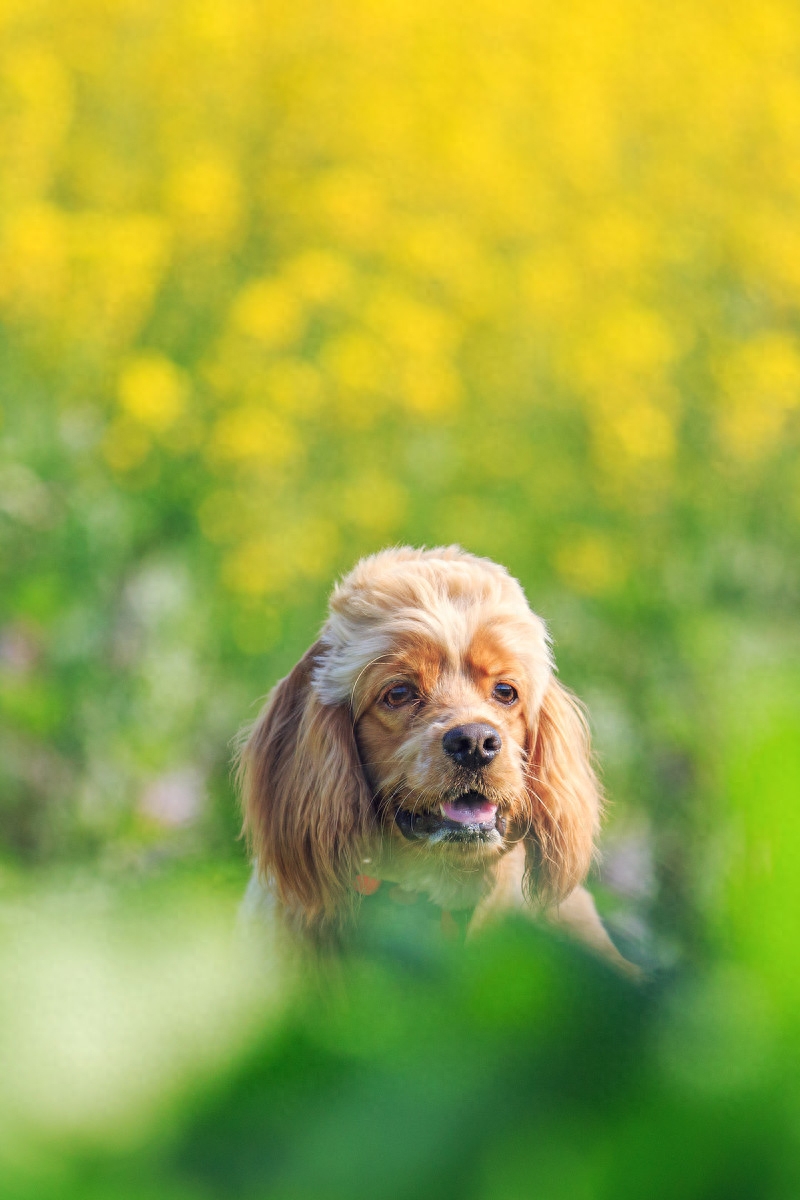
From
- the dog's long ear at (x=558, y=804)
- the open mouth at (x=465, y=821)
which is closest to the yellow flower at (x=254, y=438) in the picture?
the dog's long ear at (x=558, y=804)

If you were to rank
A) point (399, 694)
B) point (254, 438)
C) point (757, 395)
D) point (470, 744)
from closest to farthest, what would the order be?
point (470, 744) < point (399, 694) < point (254, 438) < point (757, 395)

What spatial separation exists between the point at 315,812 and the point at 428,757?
30 cm

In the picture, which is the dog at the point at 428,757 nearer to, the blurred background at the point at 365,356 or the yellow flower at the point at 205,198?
the blurred background at the point at 365,356

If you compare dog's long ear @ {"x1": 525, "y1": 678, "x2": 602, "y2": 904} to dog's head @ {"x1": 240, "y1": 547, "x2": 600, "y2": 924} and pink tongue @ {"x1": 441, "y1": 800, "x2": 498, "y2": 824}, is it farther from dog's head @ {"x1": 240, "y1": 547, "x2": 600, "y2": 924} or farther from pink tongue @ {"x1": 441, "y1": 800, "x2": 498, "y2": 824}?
pink tongue @ {"x1": 441, "y1": 800, "x2": 498, "y2": 824}

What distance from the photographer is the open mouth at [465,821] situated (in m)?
2.00

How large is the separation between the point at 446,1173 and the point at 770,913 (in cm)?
13

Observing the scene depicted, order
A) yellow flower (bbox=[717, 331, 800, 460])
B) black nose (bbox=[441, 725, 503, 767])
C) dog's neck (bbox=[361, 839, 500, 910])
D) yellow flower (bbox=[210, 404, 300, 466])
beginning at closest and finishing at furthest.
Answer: dog's neck (bbox=[361, 839, 500, 910]) → black nose (bbox=[441, 725, 503, 767]) → yellow flower (bbox=[210, 404, 300, 466]) → yellow flower (bbox=[717, 331, 800, 460])

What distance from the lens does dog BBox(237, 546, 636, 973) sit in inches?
79.7

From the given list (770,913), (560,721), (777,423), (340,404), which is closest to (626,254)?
(777,423)

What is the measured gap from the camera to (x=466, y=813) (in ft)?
6.64

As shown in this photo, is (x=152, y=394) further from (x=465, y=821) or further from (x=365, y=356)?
(x=465, y=821)

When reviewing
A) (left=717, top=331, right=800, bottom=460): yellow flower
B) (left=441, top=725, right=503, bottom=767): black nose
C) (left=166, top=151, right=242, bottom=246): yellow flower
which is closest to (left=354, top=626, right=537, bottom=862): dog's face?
(left=441, top=725, right=503, bottom=767): black nose

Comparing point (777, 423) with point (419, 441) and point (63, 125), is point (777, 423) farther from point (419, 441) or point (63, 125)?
point (63, 125)

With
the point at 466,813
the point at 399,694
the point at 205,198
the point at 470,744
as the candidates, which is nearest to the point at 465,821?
the point at 466,813
